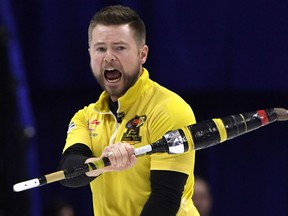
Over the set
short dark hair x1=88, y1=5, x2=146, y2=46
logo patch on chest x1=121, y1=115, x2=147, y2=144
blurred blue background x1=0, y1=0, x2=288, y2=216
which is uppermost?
blurred blue background x1=0, y1=0, x2=288, y2=216

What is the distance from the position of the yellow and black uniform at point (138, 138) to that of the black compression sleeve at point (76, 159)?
0.03 meters

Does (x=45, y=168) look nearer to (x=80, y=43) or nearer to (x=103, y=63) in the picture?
(x=80, y=43)

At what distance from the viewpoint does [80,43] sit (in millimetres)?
4602

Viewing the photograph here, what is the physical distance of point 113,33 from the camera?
2781mm

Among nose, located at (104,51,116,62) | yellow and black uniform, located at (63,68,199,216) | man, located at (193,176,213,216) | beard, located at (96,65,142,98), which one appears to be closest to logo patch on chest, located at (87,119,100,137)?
yellow and black uniform, located at (63,68,199,216)

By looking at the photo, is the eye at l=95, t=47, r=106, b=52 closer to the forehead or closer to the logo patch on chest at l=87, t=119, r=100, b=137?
the forehead

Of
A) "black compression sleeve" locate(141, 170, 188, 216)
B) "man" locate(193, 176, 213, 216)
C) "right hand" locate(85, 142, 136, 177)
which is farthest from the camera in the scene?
"man" locate(193, 176, 213, 216)

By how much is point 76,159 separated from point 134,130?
8.8 inches

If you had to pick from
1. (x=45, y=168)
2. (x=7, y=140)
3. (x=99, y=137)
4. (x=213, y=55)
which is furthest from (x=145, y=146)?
(x=45, y=168)

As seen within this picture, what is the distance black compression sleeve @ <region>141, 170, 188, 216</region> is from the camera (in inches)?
105

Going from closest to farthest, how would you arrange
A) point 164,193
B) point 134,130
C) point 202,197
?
point 164,193 < point 134,130 < point 202,197

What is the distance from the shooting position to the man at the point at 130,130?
2691 mm

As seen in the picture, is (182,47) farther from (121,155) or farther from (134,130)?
(121,155)

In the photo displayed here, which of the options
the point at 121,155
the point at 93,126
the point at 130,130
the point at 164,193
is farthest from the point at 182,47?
the point at 121,155
